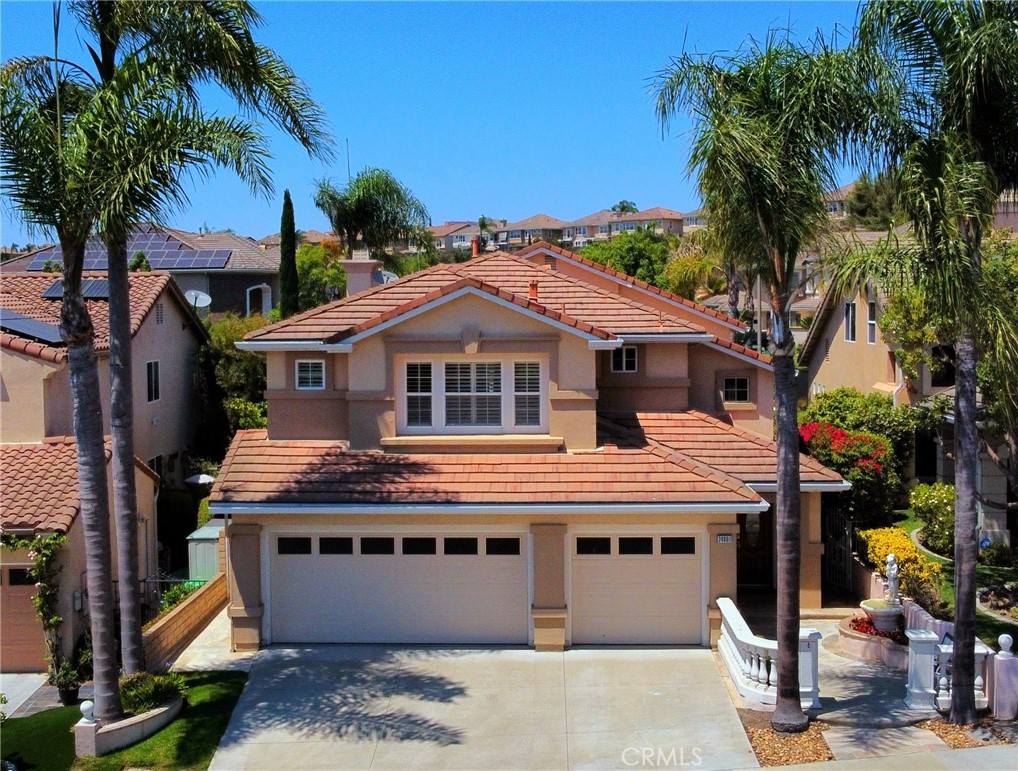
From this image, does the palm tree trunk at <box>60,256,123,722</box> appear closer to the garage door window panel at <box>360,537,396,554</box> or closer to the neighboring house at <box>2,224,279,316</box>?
the garage door window panel at <box>360,537,396,554</box>

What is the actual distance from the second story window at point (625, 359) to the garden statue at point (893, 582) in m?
6.32

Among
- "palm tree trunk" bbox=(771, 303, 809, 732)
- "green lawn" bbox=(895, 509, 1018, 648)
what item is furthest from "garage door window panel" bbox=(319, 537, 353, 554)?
"green lawn" bbox=(895, 509, 1018, 648)

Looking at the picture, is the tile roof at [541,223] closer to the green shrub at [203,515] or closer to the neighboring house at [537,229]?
the neighboring house at [537,229]

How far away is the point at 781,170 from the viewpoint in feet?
42.4

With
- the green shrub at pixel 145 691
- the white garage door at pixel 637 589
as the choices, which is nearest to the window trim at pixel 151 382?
the green shrub at pixel 145 691

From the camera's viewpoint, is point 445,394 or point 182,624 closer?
point 182,624

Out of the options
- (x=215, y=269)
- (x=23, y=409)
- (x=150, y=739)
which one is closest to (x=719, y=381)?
(x=150, y=739)

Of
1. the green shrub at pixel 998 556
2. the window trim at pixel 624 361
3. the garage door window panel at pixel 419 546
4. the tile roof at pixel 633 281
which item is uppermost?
the tile roof at pixel 633 281

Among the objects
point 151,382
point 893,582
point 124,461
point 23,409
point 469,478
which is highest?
point 151,382

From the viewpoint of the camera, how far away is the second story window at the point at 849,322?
1346 inches

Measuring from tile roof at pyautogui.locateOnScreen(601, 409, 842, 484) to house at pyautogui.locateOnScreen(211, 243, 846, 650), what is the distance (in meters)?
0.05

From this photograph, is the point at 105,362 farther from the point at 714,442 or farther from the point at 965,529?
the point at 965,529

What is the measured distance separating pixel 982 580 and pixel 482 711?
36.5 ft

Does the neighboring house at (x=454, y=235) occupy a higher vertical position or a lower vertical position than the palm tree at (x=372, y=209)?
higher
